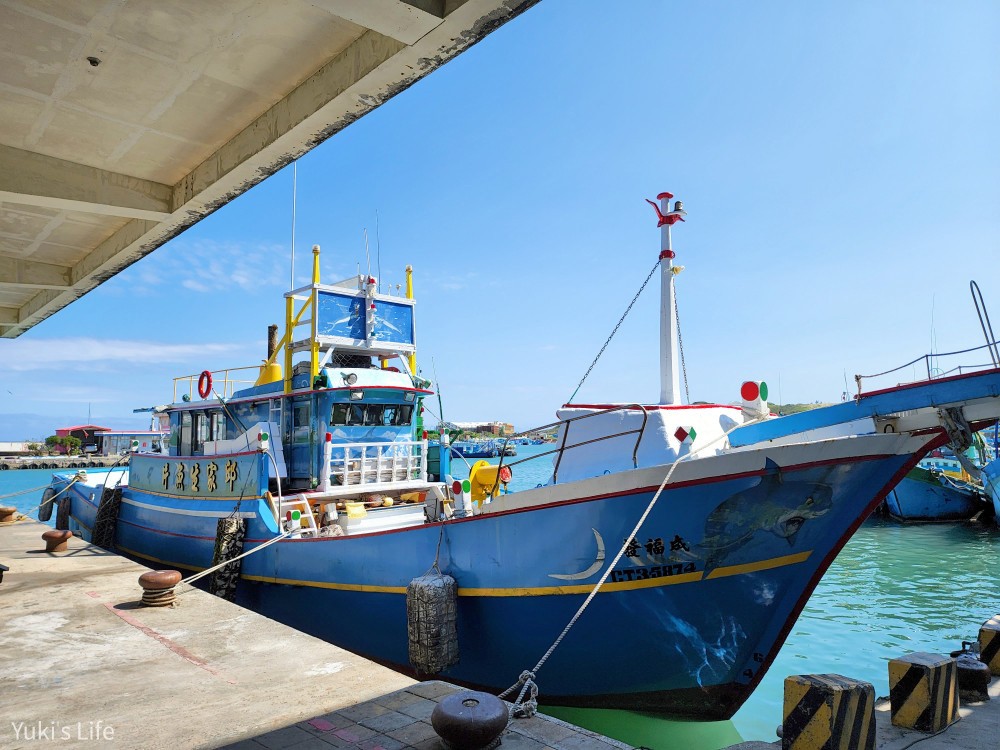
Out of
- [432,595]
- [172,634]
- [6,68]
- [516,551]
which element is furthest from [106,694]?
[6,68]

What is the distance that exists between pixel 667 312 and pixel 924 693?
220 inches

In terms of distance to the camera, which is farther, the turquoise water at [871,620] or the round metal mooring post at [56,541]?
the round metal mooring post at [56,541]

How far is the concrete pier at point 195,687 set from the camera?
4445 millimetres

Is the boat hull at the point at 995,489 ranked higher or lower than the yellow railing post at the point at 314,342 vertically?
lower

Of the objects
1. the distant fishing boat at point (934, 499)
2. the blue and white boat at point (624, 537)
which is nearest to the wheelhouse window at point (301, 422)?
the blue and white boat at point (624, 537)

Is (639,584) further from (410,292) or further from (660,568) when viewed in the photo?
Result: (410,292)

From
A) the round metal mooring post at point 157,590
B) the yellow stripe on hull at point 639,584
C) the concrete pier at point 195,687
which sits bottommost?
the concrete pier at point 195,687

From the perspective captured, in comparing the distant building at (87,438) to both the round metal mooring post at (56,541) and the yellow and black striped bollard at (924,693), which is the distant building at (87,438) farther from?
the yellow and black striped bollard at (924,693)

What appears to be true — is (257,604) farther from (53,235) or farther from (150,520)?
(53,235)

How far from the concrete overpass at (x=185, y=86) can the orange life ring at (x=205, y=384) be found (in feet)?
24.0

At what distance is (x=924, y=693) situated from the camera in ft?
16.1

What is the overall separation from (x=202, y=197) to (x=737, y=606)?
6647 mm

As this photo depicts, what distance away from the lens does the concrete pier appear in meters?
4.45

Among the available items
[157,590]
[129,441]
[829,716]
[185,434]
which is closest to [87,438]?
[129,441]
